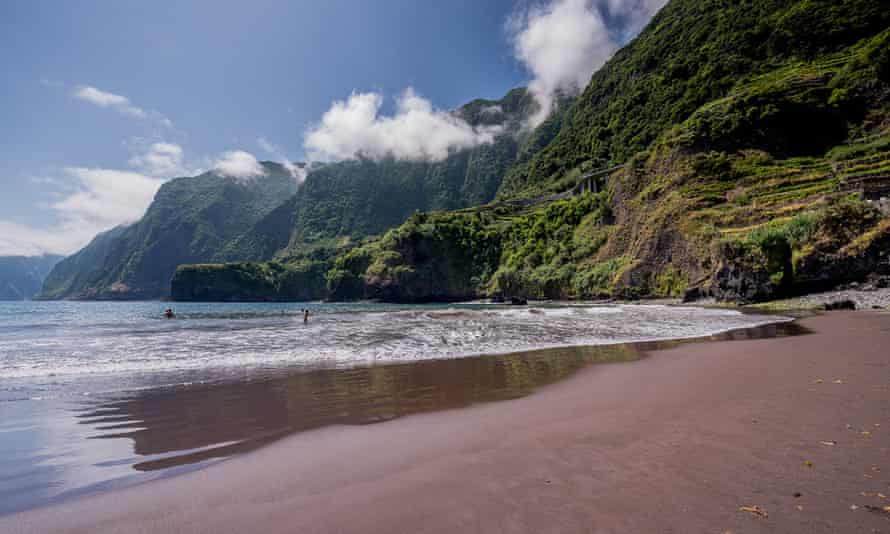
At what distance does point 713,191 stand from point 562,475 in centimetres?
5128

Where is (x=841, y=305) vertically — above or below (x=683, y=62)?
below

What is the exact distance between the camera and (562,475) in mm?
3656

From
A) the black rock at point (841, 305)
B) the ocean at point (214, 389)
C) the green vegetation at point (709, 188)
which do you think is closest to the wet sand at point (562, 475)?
the ocean at point (214, 389)

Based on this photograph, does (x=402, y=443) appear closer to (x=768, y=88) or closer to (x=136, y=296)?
(x=768, y=88)

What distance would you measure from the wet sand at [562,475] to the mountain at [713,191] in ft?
100

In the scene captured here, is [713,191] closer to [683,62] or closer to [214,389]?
[214,389]

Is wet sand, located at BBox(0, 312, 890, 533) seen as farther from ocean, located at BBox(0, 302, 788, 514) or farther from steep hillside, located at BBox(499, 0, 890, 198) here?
steep hillside, located at BBox(499, 0, 890, 198)

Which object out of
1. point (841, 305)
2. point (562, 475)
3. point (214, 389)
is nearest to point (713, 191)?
point (841, 305)

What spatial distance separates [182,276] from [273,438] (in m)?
169

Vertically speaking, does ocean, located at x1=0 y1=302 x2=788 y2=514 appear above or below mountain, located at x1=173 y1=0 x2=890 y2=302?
below

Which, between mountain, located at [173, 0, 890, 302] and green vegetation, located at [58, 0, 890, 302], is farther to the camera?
green vegetation, located at [58, 0, 890, 302]

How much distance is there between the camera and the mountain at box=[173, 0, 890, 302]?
30156mm

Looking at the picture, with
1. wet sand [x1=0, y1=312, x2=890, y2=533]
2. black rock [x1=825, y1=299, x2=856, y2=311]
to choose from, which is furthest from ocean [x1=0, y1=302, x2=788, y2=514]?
black rock [x1=825, y1=299, x2=856, y2=311]

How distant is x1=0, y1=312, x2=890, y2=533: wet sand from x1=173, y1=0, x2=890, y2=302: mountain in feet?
100
